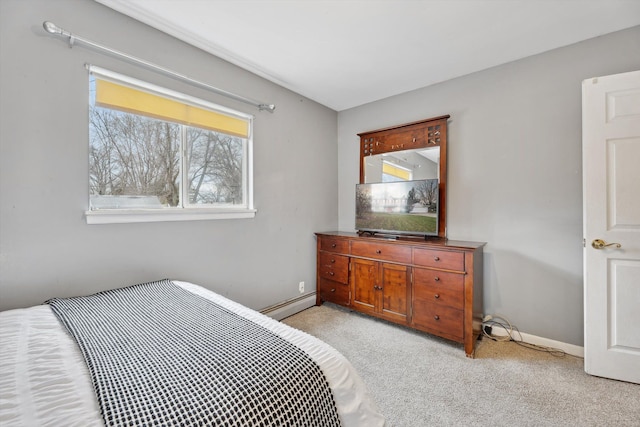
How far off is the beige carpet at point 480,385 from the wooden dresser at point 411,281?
0.66 ft


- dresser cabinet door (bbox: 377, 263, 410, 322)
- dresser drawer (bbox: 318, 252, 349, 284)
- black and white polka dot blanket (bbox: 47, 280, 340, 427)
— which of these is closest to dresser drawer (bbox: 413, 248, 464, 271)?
dresser cabinet door (bbox: 377, 263, 410, 322)

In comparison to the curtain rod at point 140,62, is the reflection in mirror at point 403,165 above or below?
below

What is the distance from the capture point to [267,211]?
282 cm

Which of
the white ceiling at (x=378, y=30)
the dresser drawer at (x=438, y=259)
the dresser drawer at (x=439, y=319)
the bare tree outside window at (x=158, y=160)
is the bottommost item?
the dresser drawer at (x=439, y=319)

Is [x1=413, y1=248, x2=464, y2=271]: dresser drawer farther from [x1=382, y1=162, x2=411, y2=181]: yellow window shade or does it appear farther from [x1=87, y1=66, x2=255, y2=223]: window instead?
[x1=87, y1=66, x2=255, y2=223]: window

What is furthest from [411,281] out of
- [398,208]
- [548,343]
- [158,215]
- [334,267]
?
[158,215]

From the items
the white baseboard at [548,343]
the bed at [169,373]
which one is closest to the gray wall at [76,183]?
the bed at [169,373]

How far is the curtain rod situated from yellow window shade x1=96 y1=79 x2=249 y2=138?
0.18 metres

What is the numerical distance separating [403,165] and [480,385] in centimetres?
215

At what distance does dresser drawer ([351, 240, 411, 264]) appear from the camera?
2.57 metres

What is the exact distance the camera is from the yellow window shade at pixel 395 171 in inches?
120

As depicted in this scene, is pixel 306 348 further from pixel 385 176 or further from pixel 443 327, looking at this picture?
pixel 385 176

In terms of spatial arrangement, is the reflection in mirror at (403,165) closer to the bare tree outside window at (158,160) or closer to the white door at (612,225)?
the white door at (612,225)

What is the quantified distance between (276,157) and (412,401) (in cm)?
241
